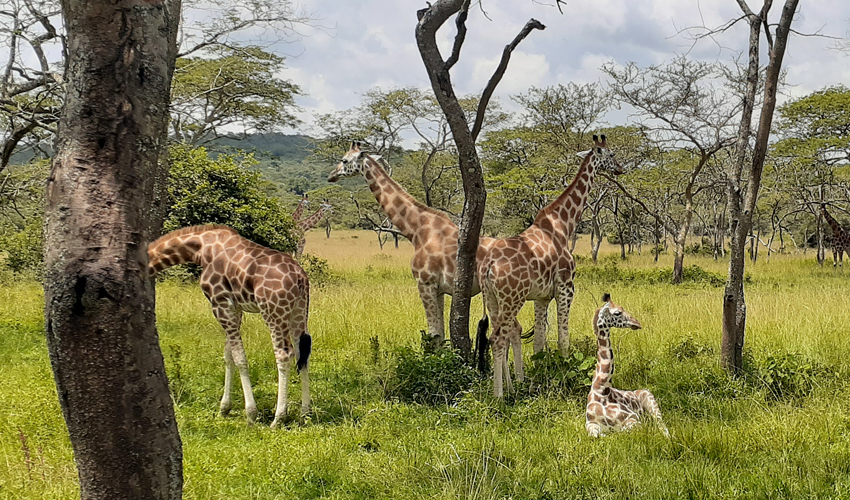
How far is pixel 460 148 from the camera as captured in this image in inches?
237

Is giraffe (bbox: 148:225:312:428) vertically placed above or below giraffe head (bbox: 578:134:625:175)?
below

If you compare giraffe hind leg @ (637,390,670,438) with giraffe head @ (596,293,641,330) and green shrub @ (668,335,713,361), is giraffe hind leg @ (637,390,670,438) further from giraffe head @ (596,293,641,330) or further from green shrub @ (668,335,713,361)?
green shrub @ (668,335,713,361)

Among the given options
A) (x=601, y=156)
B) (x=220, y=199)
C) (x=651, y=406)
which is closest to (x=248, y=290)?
(x=651, y=406)

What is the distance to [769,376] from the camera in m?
5.71

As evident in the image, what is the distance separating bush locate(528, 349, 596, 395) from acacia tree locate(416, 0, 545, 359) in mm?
698

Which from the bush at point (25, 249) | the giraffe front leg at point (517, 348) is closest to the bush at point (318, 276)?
the bush at point (25, 249)

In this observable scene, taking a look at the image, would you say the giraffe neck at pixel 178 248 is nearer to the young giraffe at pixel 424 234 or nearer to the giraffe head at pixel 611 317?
the young giraffe at pixel 424 234

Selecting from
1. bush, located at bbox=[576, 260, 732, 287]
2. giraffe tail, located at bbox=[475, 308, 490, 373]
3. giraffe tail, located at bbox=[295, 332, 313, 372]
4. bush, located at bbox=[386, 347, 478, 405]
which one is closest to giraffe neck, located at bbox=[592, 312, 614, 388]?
bush, located at bbox=[386, 347, 478, 405]

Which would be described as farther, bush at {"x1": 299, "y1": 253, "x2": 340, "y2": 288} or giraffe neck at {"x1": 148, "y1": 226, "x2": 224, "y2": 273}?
bush at {"x1": 299, "y1": 253, "x2": 340, "y2": 288}

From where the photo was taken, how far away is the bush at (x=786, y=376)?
559cm

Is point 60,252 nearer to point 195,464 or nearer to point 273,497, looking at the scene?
point 273,497

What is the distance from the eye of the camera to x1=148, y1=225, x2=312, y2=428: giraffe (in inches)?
208

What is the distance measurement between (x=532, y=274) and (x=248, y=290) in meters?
2.59

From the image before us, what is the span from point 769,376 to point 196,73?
688 inches
